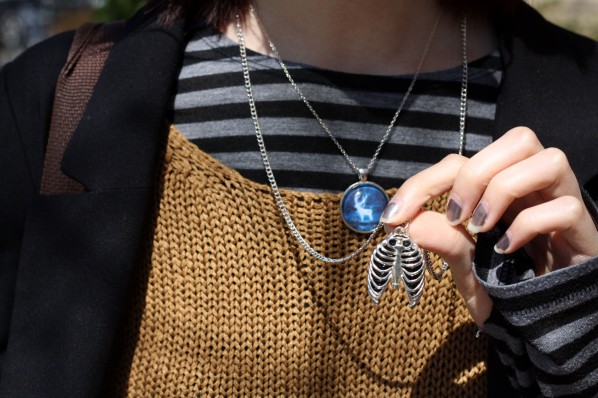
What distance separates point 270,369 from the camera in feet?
5.48

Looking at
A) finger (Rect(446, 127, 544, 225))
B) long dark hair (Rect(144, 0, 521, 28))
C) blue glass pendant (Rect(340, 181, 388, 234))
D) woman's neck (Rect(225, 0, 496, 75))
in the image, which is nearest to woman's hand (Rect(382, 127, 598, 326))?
finger (Rect(446, 127, 544, 225))

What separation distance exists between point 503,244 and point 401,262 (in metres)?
0.17

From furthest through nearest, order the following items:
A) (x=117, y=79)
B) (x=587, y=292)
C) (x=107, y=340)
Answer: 1. (x=117, y=79)
2. (x=107, y=340)
3. (x=587, y=292)

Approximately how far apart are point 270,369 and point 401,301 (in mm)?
294

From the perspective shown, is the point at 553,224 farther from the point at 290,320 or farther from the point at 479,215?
the point at 290,320

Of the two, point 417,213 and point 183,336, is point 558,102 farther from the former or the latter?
point 183,336

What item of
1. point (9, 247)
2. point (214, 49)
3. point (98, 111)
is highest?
point (214, 49)

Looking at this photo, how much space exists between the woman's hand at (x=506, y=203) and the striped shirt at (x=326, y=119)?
39cm

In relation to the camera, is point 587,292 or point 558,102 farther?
point 558,102

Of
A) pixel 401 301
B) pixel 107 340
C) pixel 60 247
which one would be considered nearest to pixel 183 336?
pixel 107 340

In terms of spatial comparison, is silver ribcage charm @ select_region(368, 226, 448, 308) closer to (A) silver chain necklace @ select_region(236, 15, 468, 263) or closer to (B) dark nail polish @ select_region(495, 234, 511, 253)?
(B) dark nail polish @ select_region(495, 234, 511, 253)

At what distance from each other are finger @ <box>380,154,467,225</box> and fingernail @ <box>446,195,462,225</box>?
3cm

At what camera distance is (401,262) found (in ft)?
4.42

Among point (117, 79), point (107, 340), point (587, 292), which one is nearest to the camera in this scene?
point (587, 292)
